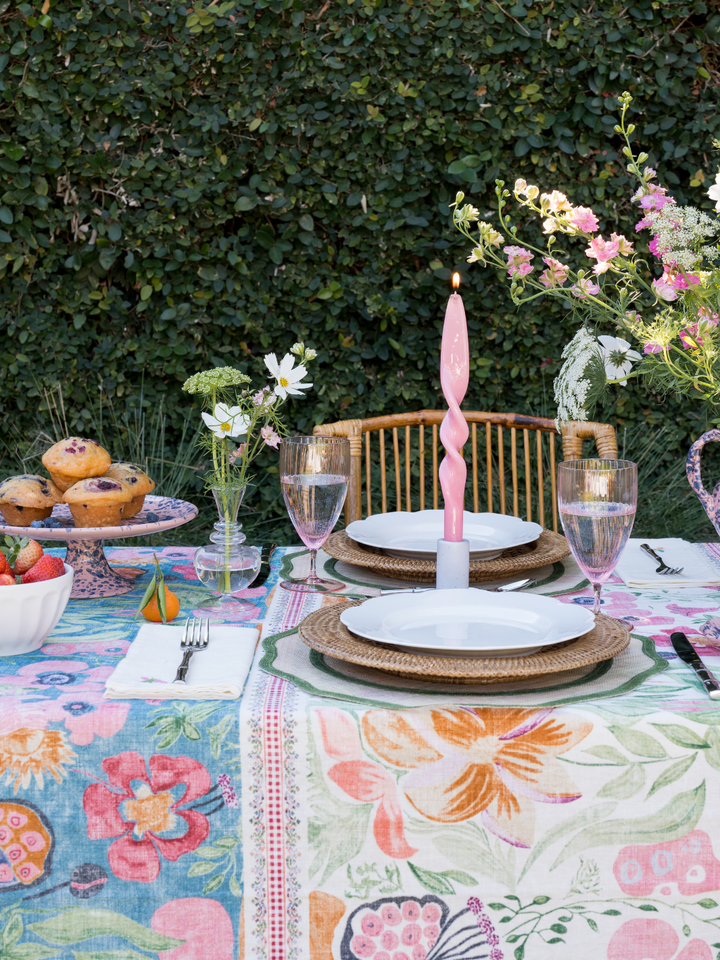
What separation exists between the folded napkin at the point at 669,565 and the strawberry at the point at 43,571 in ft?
2.44

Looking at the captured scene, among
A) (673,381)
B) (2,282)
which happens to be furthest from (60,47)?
(673,381)

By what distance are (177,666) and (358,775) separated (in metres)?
0.23

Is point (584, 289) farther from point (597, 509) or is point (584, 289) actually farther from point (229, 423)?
point (229, 423)

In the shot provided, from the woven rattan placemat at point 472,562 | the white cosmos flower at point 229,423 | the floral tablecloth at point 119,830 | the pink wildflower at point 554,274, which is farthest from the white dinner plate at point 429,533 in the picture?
the floral tablecloth at point 119,830

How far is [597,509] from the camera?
1.00 meters

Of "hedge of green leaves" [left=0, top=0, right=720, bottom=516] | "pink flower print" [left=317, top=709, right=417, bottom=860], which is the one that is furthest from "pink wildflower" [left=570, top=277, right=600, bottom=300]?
"hedge of green leaves" [left=0, top=0, right=720, bottom=516]

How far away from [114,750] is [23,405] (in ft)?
8.81

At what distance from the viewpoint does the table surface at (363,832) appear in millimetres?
841

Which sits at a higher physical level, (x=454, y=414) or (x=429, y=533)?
(x=454, y=414)

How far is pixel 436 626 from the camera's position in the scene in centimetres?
100

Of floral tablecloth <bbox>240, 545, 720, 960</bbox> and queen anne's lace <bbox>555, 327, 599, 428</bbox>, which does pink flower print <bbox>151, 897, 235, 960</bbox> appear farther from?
queen anne's lace <bbox>555, 327, 599, 428</bbox>

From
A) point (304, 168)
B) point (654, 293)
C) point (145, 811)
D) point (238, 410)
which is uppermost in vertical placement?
point (304, 168)

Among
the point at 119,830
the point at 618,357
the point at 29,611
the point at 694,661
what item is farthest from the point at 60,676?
the point at 618,357

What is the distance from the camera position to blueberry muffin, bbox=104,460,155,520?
135 centimetres
